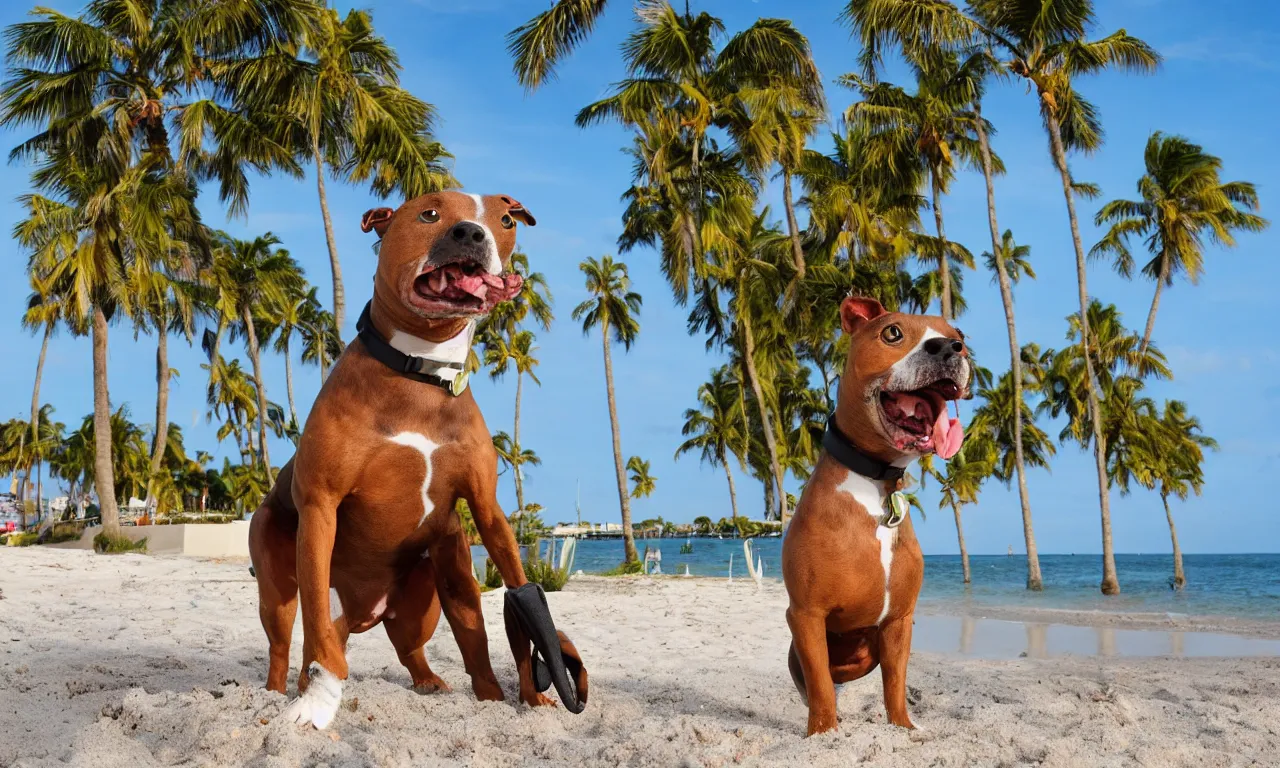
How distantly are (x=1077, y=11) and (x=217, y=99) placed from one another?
641 inches

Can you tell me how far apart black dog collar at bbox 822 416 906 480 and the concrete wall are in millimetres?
20242

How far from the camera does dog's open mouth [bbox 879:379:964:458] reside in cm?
346

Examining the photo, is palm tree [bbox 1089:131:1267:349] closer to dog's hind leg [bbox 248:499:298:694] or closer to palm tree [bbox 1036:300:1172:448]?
palm tree [bbox 1036:300:1172:448]

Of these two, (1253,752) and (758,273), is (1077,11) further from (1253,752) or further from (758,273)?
(1253,752)

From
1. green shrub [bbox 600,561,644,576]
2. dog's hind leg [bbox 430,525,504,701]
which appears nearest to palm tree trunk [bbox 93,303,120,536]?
green shrub [bbox 600,561,644,576]

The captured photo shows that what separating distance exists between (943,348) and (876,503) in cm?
65

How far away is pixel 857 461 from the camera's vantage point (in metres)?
3.71

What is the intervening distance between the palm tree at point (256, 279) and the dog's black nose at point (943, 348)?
26213 millimetres

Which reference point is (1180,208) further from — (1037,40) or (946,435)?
(946,435)

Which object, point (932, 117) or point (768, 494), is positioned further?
point (768, 494)

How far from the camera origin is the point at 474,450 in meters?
3.66

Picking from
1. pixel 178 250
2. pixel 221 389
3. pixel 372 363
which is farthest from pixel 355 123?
pixel 221 389

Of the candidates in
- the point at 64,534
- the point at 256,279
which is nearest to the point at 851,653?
the point at 64,534

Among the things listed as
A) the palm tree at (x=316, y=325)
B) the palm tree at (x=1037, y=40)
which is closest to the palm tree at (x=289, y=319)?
the palm tree at (x=316, y=325)
